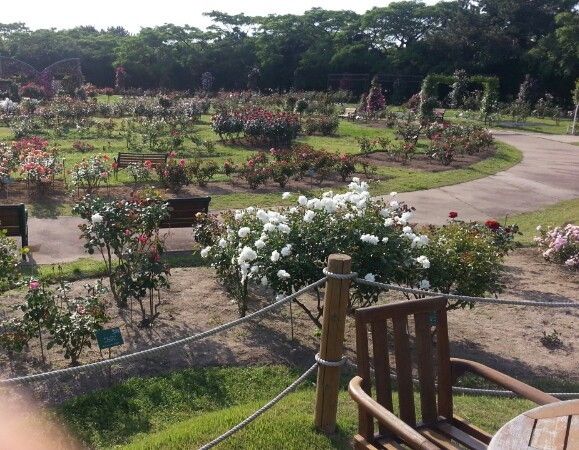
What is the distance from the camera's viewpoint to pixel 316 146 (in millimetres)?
18781

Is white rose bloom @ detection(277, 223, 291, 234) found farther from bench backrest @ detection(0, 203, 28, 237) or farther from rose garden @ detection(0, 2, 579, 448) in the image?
bench backrest @ detection(0, 203, 28, 237)

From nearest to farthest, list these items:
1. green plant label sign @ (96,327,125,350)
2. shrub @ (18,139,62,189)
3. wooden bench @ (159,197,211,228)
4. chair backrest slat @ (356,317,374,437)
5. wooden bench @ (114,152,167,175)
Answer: chair backrest slat @ (356,317,374,437), green plant label sign @ (96,327,125,350), wooden bench @ (159,197,211,228), shrub @ (18,139,62,189), wooden bench @ (114,152,167,175)

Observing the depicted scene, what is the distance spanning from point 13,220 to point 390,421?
6.70 m

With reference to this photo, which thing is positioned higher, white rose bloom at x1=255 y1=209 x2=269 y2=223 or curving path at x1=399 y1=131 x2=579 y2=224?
white rose bloom at x1=255 y1=209 x2=269 y2=223

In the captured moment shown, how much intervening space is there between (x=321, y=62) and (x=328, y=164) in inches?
1233

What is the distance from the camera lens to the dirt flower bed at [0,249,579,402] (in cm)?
523

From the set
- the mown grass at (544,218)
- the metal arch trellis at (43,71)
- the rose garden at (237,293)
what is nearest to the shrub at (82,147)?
the rose garden at (237,293)

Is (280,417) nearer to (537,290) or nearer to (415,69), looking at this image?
(537,290)

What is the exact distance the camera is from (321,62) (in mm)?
43250

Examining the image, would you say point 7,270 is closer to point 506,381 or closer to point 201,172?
point 506,381

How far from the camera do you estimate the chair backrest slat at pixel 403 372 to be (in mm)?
2988

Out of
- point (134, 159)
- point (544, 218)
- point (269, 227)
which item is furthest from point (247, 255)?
point (134, 159)

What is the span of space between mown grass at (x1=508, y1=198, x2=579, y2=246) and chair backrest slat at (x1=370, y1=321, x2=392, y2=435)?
24.0 ft

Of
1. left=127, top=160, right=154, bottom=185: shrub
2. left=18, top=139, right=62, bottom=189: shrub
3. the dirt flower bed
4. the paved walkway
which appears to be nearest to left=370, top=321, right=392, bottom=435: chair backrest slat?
the dirt flower bed
